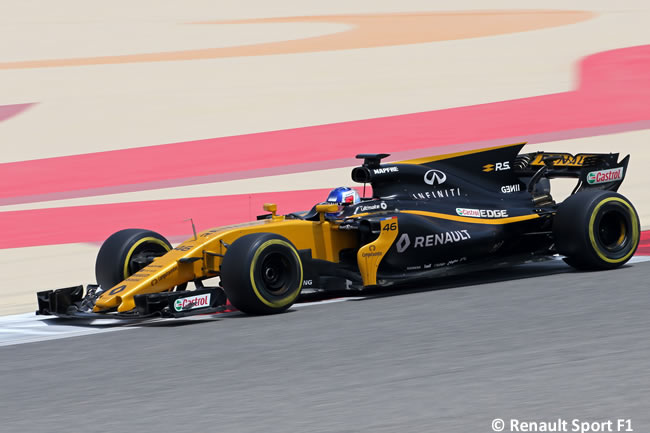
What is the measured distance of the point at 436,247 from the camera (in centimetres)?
1010

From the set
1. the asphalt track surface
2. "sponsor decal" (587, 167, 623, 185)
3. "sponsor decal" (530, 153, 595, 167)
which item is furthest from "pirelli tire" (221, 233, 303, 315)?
"sponsor decal" (587, 167, 623, 185)

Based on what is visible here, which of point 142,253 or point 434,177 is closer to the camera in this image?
point 142,253

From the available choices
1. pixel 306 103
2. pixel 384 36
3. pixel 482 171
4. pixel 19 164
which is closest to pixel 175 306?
pixel 482 171

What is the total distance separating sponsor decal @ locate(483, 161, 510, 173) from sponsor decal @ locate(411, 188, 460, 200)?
0.49 metres

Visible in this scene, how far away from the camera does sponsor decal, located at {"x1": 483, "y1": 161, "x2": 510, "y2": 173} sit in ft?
36.0

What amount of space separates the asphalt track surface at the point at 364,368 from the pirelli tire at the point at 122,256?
110 cm

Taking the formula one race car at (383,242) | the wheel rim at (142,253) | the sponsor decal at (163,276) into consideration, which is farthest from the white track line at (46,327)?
the wheel rim at (142,253)

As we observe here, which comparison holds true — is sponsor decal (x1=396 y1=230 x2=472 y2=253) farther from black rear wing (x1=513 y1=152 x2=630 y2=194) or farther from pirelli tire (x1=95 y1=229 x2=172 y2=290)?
pirelli tire (x1=95 y1=229 x2=172 y2=290)

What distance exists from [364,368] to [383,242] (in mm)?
2813

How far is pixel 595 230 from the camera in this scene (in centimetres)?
1027

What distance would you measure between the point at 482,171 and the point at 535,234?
2.64ft

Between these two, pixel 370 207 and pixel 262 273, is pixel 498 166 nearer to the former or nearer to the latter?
pixel 370 207

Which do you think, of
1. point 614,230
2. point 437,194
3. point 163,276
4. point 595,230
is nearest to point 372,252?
point 437,194

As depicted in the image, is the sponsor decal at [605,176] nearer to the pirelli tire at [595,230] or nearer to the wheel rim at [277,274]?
the pirelli tire at [595,230]
